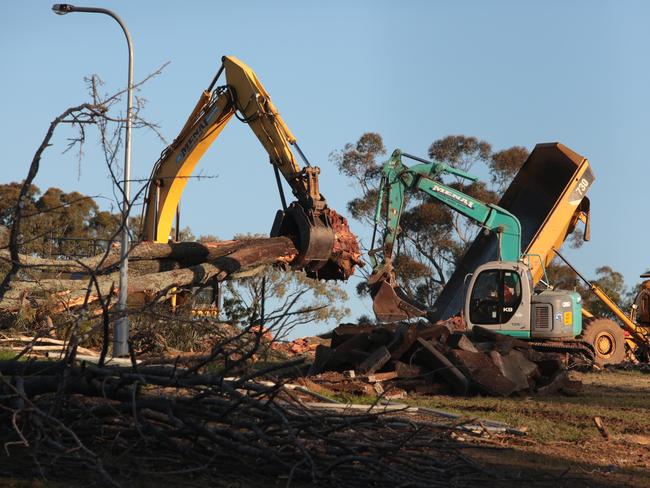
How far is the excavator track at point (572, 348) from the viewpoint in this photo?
2166 cm

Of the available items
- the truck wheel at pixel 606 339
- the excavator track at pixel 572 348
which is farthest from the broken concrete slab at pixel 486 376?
the truck wheel at pixel 606 339

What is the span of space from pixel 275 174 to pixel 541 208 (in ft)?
25.5

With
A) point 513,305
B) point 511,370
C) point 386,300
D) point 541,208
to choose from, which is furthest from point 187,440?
point 541,208

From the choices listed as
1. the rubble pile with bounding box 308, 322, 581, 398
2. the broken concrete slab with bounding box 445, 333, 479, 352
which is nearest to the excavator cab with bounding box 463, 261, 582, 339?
the rubble pile with bounding box 308, 322, 581, 398

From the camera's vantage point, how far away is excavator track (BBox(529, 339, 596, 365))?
21.7 meters

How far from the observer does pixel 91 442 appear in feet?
24.6

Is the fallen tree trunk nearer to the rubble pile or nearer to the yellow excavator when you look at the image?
the yellow excavator

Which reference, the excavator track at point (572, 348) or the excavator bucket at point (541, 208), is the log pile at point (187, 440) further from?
the excavator bucket at point (541, 208)

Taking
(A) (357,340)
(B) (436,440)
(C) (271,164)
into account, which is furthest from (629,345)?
(B) (436,440)

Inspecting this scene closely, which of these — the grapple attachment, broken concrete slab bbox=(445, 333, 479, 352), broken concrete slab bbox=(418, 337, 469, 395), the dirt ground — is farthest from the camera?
the grapple attachment

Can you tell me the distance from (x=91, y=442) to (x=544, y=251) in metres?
19.5

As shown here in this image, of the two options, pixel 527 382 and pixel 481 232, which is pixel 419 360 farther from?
pixel 481 232

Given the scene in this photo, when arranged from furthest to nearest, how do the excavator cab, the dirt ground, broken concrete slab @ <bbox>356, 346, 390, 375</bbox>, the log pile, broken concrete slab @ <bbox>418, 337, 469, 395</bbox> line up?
1. the excavator cab
2. broken concrete slab @ <bbox>356, 346, 390, 375</bbox>
3. broken concrete slab @ <bbox>418, 337, 469, 395</bbox>
4. the dirt ground
5. the log pile

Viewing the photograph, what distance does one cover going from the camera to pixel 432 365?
16.3 metres
